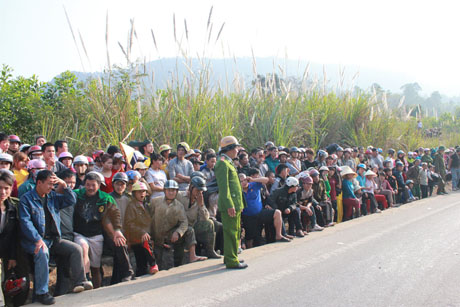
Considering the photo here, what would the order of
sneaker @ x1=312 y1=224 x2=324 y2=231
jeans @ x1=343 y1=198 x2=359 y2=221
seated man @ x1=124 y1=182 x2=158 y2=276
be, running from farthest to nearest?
jeans @ x1=343 y1=198 x2=359 y2=221 → sneaker @ x1=312 y1=224 x2=324 y2=231 → seated man @ x1=124 y1=182 x2=158 y2=276

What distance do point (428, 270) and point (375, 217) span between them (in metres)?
4.87

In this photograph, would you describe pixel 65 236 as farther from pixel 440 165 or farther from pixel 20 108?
pixel 440 165

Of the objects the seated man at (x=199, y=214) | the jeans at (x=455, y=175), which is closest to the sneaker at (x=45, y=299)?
the seated man at (x=199, y=214)

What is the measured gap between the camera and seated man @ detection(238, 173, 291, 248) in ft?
24.1

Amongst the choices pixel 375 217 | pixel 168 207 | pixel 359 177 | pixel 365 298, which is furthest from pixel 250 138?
pixel 365 298

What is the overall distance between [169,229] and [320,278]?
2277mm

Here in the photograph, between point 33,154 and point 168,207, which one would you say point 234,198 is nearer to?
point 168,207

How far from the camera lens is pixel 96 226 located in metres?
5.37

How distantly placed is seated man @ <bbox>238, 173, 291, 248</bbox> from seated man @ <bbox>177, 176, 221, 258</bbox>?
1152 mm

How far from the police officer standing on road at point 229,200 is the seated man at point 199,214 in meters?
0.80

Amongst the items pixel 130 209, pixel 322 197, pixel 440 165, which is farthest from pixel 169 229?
pixel 440 165

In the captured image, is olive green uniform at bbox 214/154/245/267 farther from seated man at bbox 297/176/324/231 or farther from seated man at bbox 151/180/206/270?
A: seated man at bbox 297/176/324/231

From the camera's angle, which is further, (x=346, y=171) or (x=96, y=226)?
(x=346, y=171)

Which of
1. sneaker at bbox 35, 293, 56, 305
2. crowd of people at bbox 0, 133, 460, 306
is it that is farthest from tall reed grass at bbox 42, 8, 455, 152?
sneaker at bbox 35, 293, 56, 305
